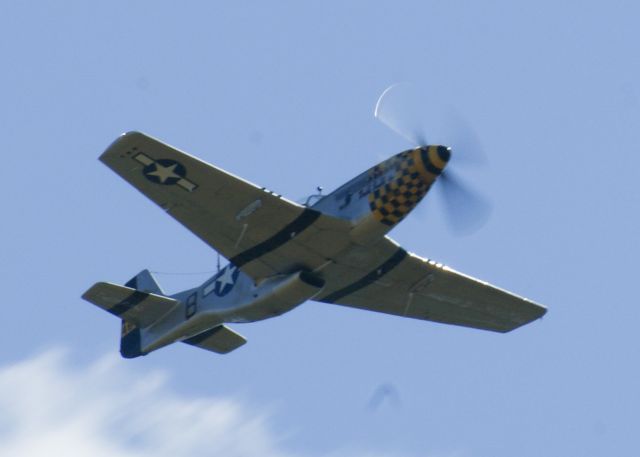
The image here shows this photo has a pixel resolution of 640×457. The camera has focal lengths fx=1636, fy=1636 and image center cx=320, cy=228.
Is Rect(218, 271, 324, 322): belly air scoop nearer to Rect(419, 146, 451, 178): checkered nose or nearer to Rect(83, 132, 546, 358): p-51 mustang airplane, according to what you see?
Rect(83, 132, 546, 358): p-51 mustang airplane

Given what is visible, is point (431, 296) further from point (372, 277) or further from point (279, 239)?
point (279, 239)

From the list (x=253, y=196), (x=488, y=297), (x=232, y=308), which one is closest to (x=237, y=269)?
(x=232, y=308)

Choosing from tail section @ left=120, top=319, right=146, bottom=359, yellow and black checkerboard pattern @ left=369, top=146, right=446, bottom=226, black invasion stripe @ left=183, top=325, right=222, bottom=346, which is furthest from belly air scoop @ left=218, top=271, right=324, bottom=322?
tail section @ left=120, top=319, right=146, bottom=359

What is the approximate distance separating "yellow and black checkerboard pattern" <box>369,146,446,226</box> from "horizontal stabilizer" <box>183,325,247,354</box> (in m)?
6.46

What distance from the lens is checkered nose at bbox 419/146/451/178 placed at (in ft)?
93.1

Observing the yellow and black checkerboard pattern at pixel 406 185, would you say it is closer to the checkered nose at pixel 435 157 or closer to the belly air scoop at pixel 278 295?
the checkered nose at pixel 435 157

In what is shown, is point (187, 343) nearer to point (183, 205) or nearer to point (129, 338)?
point (129, 338)

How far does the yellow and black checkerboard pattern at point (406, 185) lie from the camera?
28453 mm

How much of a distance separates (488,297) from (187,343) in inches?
254

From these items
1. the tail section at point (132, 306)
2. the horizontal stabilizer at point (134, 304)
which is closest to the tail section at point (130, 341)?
the tail section at point (132, 306)

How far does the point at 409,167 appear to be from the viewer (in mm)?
28594

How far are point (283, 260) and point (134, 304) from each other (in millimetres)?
4486

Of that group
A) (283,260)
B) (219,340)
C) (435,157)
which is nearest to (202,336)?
(219,340)

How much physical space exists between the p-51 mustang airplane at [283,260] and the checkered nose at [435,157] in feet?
0.06
